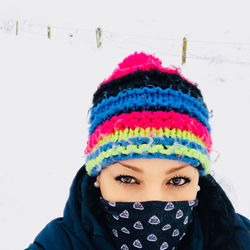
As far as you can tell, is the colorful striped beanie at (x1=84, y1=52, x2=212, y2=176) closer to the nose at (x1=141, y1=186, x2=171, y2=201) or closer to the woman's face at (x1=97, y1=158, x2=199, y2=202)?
the woman's face at (x1=97, y1=158, x2=199, y2=202)

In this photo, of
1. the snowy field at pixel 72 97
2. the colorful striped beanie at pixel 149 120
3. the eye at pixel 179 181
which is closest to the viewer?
the colorful striped beanie at pixel 149 120

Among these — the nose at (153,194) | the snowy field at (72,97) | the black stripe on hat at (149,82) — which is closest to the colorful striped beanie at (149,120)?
the black stripe on hat at (149,82)

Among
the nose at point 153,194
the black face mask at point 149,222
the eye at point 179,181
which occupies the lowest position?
the black face mask at point 149,222

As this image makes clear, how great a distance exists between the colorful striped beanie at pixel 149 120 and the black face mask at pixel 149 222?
226 mm

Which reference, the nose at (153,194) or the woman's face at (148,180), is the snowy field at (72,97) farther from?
the nose at (153,194)

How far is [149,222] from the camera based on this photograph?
54.2 inches

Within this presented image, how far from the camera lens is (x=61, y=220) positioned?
1690mm

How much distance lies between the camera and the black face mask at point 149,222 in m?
1.34

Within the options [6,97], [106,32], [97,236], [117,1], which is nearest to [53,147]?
[6,97]

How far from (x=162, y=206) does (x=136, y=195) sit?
0.14 metres

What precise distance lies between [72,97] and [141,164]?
5.49 m

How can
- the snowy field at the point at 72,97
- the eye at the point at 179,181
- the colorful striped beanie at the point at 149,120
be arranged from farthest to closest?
the snowy field at the point at 72,97 < the eye at the point at 179,181 < the colorful striped beanie at the point at 149,120

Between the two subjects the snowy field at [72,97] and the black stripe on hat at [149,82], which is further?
the snowy field at [72,97]

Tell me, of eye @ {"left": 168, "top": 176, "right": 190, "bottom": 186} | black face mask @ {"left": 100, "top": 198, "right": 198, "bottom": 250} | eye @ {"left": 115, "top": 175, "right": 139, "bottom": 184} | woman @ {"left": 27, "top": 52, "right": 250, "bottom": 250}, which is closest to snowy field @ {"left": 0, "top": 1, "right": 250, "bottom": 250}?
woman @ {"left": 27, "top": 52, "right": 250, "bottom": 250}
